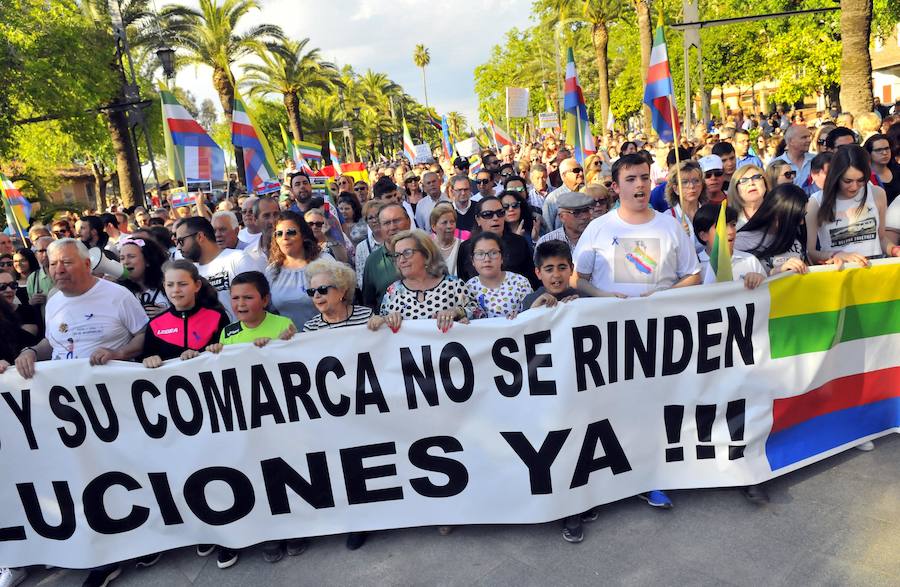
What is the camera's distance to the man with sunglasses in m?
6.75

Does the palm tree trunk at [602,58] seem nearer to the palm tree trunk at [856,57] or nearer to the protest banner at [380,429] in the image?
the palm tree trunk at [856,57]

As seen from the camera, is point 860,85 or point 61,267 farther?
point 860,85

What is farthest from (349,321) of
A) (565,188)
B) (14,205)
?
(14,205)

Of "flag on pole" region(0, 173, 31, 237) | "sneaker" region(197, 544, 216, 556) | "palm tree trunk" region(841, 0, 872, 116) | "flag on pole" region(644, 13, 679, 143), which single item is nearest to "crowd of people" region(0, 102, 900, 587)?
"sneaker" region(197, 544, 216, 556)

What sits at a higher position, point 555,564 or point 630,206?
point 630,206

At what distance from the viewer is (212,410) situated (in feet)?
11.7

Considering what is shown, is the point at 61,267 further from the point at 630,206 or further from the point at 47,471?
the point at 630,206

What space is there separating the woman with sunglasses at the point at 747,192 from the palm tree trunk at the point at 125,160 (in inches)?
822

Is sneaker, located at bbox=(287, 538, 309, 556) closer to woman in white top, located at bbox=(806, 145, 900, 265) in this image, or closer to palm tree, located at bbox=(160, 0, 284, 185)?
woman in white top, located at bbox=(806, 145, 900, 265)

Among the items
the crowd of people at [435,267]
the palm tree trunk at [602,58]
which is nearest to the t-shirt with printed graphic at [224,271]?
the crowd of people at [435,267]

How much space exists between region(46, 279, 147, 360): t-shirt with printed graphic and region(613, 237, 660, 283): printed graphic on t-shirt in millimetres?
2881

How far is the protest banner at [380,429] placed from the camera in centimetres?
352

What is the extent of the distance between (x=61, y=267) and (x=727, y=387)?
373cm

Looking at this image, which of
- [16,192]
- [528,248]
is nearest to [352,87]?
[16,192]
